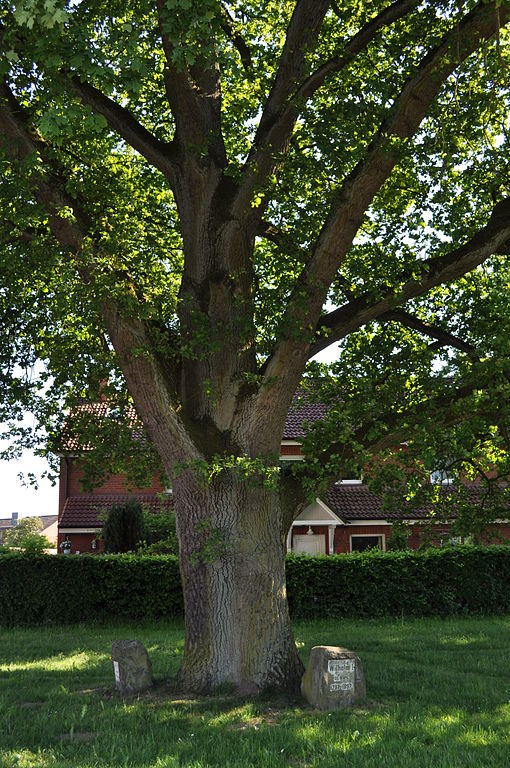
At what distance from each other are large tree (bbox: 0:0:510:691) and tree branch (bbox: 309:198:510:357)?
0.03 m

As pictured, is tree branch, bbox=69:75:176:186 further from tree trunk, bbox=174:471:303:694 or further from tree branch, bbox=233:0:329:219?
tree trunk, bbox=174:471:303:694

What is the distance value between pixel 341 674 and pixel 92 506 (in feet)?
70.1

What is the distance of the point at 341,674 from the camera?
28.7ft

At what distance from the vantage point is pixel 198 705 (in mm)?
8570

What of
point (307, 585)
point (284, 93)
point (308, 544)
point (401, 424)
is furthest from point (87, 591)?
point (284, 93)

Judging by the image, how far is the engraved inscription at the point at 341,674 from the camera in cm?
869

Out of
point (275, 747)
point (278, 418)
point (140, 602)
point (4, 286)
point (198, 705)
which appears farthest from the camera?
point (140, 602)

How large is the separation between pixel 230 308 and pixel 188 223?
52.3 inches

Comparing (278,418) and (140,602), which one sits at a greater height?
(278,418)

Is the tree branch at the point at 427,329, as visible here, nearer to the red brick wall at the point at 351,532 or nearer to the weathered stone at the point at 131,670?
the weathered stone at the point at 131,670

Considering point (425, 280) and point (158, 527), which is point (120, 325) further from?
point (158, 527)

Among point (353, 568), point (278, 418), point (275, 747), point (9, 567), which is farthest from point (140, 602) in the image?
point (275, 747)

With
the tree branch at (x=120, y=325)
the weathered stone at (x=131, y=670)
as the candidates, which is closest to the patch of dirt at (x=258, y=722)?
the weathered stone at (x=131, y=670)

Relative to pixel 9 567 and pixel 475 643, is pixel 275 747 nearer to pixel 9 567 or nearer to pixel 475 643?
pixel 475 643
